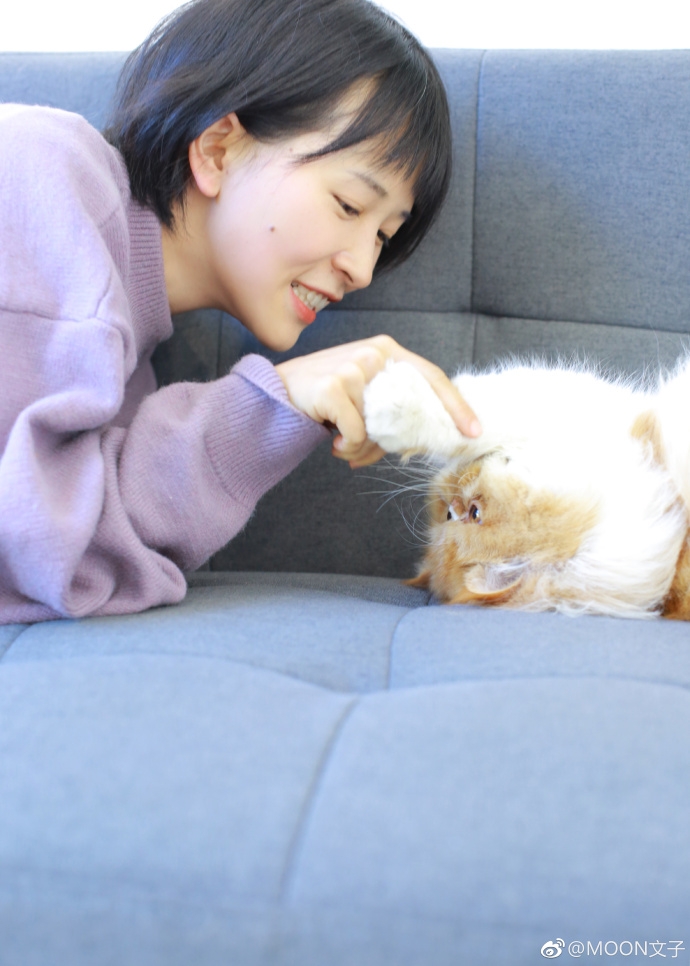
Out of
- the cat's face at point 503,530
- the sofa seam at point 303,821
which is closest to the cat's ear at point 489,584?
the cat's face at point 503,530

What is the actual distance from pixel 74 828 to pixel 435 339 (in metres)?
1.17

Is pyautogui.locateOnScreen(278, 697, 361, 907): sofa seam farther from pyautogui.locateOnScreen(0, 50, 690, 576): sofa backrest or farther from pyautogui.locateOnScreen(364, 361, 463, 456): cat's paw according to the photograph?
pyautogui.locateOnScreen(0, 50, 690, 576): sofa backrest

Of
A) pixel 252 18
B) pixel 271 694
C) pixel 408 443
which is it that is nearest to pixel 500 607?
pixel 408 443

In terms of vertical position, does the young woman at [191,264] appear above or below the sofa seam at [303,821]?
above

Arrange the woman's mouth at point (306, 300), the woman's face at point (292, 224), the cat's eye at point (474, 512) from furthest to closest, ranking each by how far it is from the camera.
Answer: the woman's mouth at point (306, 300) < the woman's face at point (292, 224) < the cat's eye at point (474, 512)

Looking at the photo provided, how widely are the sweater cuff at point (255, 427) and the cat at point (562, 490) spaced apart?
107mm

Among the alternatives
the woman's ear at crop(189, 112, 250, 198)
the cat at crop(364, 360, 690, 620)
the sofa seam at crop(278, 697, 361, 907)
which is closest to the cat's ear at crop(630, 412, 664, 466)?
the cat at crop(364, 360, 690, 620)

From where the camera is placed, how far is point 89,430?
100cm

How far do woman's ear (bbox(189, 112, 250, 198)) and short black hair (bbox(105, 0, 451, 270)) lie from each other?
0.06ft

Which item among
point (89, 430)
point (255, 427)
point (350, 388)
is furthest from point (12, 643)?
point (350, 388)

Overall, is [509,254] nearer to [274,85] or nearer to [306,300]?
[306,300]

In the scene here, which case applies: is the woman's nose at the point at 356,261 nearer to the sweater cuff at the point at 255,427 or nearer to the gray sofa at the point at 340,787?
the sweater cuff at the point at 255,427

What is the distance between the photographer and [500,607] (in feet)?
3.33

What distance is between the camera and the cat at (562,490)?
3.22 feet
